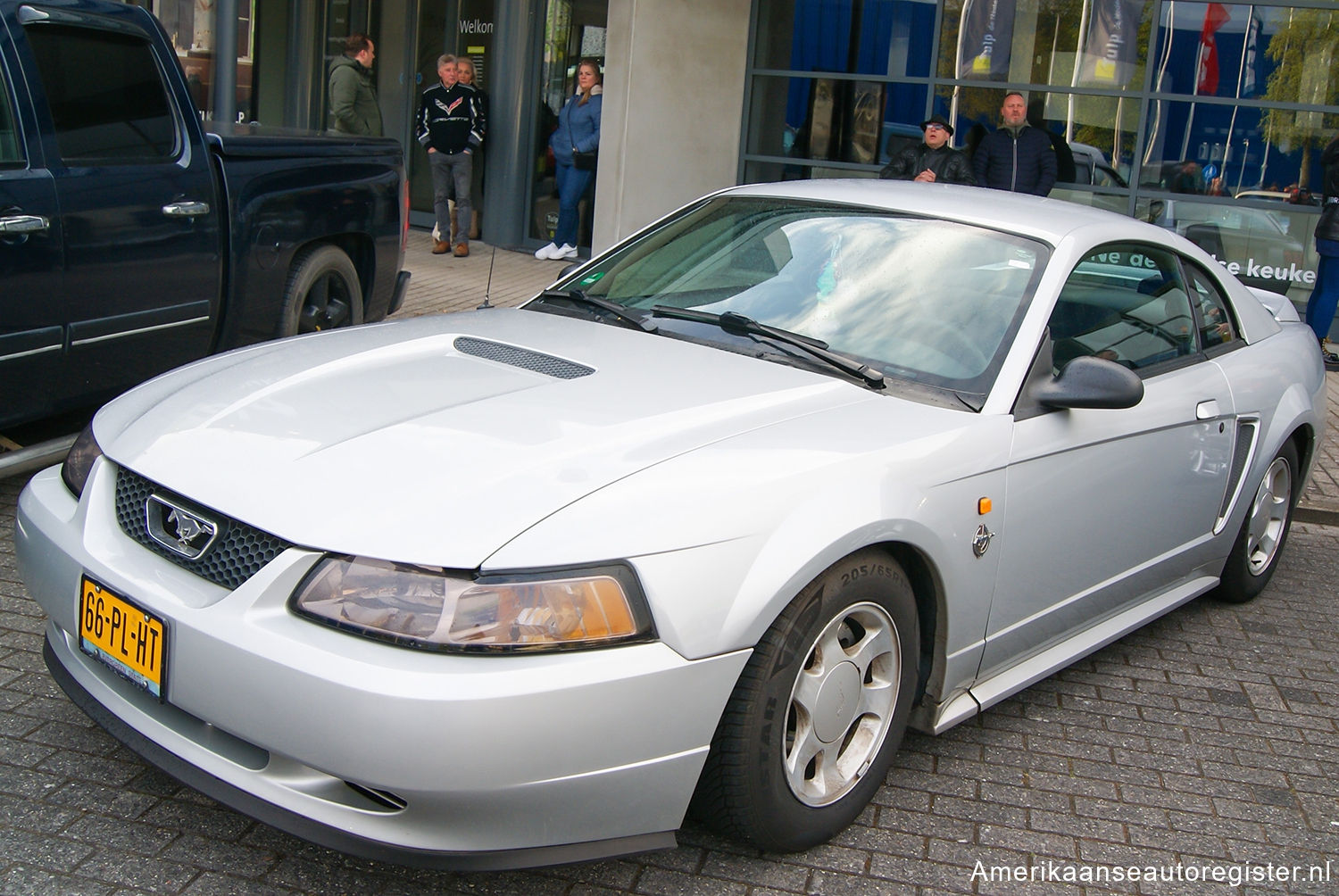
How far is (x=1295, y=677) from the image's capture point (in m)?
4.56

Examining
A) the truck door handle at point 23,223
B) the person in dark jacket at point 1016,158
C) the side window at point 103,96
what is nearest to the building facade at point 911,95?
the person in dark jacket at point 1016,158

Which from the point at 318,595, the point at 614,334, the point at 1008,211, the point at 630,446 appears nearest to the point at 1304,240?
the point at 1008,211

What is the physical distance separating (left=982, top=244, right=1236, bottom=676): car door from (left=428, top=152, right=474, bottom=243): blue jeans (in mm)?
9174

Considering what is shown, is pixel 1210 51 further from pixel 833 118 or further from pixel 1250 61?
pixel 833 118

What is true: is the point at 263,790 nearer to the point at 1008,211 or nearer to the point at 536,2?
the point at 1008,211

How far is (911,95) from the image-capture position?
1214 cm

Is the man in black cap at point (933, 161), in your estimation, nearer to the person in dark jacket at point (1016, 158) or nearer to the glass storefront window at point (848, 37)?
the person in dark jacket at point (1016, 158)

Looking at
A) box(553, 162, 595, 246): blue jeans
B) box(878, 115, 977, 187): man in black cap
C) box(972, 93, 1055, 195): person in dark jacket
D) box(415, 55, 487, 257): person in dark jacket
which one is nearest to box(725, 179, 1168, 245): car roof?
box(878, 115, 977, 187): man in black cap

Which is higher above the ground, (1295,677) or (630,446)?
(630,446)

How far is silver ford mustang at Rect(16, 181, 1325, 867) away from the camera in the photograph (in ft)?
8.13

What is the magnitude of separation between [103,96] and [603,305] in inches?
102

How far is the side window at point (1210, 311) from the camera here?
15.1 ft

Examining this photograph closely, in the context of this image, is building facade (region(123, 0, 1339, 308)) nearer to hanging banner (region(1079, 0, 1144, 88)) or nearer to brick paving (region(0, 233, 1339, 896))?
hanging banner (region(1079, 0, 1144, 88))

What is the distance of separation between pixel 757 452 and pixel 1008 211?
164 cm
